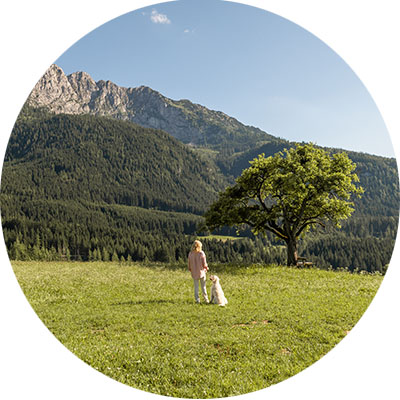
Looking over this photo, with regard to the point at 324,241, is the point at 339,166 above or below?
above

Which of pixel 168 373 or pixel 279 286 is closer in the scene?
pixel 168 373

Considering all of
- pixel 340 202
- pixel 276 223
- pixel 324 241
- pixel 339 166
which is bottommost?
pixel 324 241

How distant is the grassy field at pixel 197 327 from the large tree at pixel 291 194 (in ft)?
30.0

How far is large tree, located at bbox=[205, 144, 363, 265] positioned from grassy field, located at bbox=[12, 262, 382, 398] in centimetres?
913

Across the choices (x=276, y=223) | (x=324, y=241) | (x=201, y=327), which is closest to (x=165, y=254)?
(x=276, y=223)

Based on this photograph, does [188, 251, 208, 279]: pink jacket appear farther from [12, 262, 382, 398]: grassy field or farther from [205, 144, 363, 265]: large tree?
[205, 144, 363, 265]: large tree

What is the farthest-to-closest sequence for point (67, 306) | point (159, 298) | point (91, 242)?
point (91, 242), point (159, 298), point (67, 306)

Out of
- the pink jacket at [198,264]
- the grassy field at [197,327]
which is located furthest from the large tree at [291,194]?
the pink jacket at [198,264]

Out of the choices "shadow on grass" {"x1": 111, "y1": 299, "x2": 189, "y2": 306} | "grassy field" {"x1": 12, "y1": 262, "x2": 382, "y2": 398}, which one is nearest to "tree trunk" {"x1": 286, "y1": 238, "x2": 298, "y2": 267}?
"grassy field" {"x1": 12, "y1": 262, "x2": 382, "y2": 398}

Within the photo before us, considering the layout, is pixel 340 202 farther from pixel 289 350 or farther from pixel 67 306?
pixel 67 306

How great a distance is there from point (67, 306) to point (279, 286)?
11.5 m

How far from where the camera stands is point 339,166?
91.6ft

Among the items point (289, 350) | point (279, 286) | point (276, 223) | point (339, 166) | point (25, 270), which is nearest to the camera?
point (289, 350)

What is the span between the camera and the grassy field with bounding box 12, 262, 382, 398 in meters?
8.90
